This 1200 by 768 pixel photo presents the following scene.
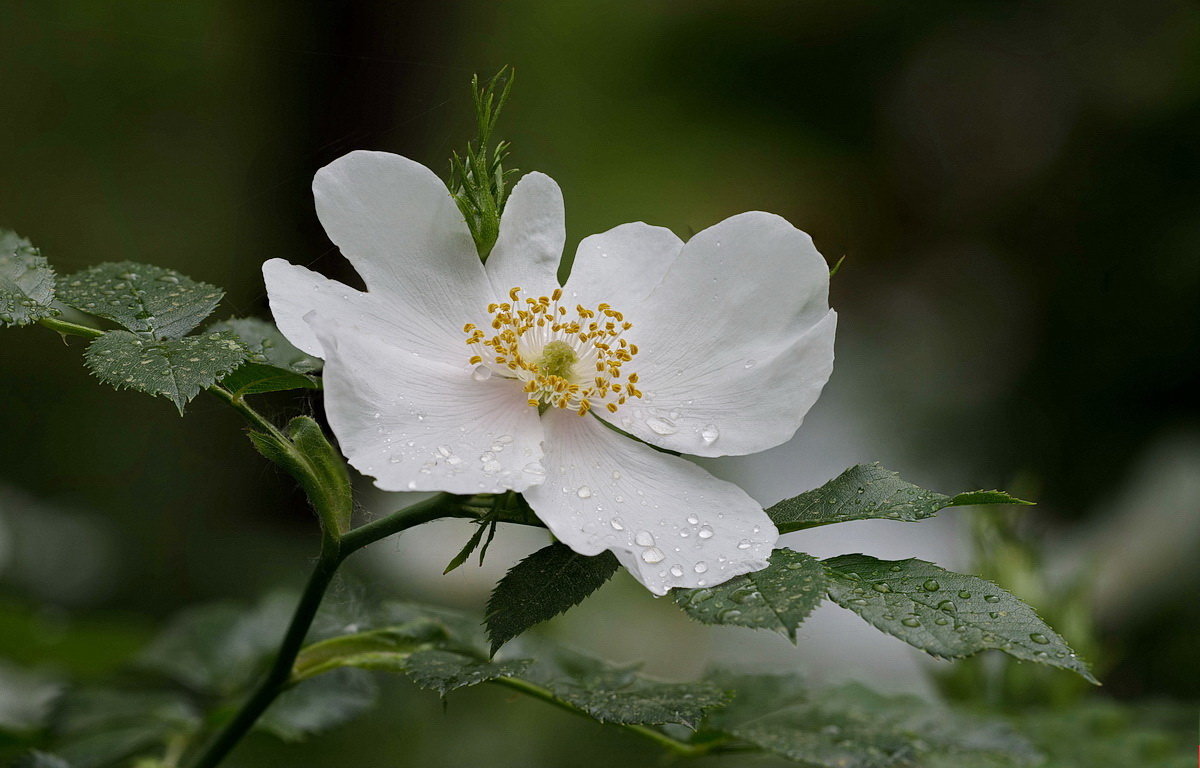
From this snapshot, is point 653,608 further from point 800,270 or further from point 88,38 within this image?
point 88,38

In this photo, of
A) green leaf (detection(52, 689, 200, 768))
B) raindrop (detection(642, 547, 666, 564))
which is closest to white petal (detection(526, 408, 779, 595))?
raindrop (detection(642, 547, 666, 564))

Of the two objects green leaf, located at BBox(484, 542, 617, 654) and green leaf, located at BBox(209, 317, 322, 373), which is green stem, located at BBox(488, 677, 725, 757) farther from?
green leaf, located at BBox(209, 317, 322, 373)

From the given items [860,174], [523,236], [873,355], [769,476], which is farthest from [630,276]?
[860,174]

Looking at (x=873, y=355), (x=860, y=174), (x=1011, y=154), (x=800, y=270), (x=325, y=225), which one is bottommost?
(x=325, y=225)

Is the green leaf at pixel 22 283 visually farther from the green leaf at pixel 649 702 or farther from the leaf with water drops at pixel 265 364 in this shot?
the green leaf at pixel 649 702

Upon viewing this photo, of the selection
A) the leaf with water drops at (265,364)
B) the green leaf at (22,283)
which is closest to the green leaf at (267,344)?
the leaf with water drops at (265,364)

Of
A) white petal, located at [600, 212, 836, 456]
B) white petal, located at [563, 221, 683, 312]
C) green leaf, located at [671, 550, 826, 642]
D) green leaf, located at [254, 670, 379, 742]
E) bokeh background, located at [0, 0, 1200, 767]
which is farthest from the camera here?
bokeh background, located at [0, 0, 1200, 767]

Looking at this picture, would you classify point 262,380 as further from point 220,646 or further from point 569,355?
point 220,646
